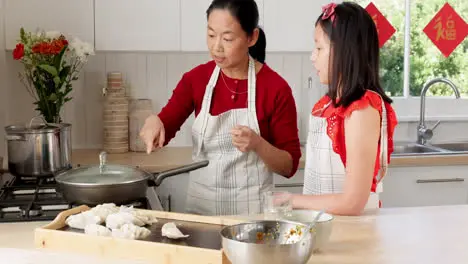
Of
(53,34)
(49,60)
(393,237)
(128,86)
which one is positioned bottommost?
(393,237)

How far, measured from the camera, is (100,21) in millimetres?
A: 3039

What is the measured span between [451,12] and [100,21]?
1.91m

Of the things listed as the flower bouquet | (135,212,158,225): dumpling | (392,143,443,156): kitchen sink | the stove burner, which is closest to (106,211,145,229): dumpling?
(135,212,158,225): dumpling

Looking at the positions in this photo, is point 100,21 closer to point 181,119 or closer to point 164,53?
point 164,53

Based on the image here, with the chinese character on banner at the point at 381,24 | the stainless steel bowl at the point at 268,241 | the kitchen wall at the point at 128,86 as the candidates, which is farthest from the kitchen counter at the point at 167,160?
the stainless steel bowl at the point at 268,241

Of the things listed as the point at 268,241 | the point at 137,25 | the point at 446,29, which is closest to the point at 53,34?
the point at 137,25

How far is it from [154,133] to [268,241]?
2.77ft

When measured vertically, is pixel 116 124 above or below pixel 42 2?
below

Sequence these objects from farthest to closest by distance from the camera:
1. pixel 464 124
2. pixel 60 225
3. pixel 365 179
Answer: pixel 464 124 < pixel 365 179 < pixel 60 225

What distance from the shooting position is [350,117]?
1797 millimetres

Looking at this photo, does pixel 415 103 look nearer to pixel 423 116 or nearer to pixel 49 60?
pixel 423 116

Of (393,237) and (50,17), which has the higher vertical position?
(50,17)

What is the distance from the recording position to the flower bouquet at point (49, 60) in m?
2.87

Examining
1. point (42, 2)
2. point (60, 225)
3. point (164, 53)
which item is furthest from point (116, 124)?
point (60, 225)
